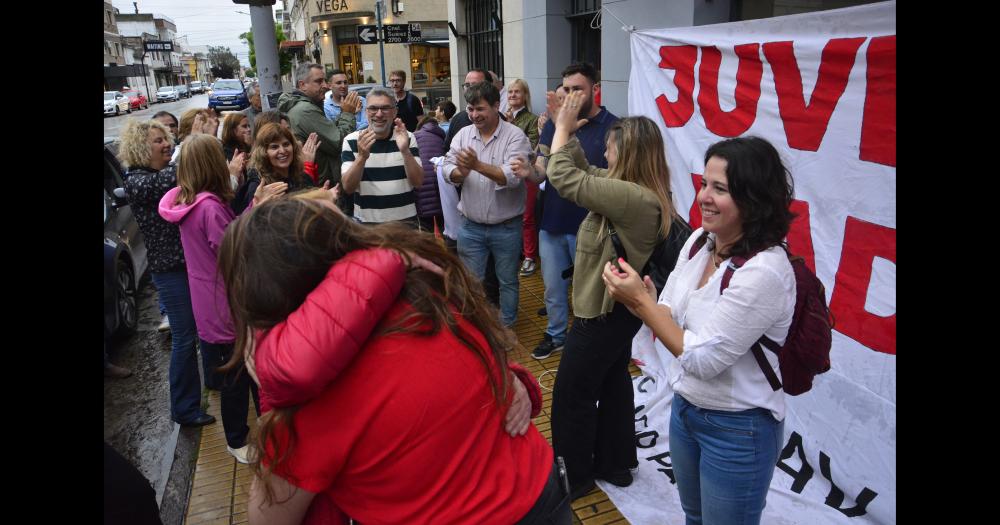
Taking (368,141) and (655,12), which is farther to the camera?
(655,12)

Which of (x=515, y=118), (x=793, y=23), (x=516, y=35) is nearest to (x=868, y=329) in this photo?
(x=793, y=23)

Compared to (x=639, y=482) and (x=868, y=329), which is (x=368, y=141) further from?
(x=868, y=329)

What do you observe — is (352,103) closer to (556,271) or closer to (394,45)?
(556,271)

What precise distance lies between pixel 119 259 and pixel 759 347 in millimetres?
5550

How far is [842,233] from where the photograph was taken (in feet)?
9.33

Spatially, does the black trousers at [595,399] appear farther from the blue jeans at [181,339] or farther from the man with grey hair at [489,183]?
the blue jeans at [181,339]

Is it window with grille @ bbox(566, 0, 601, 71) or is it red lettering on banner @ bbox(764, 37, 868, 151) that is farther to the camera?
window with grille @ bbox(566, 0, 601, 71)

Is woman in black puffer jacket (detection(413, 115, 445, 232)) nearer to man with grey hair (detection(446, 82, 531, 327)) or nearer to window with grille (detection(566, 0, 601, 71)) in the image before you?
man with grey hair (detection(446, 82, 531, 327))

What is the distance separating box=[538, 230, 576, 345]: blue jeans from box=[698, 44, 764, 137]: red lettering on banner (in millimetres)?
1159

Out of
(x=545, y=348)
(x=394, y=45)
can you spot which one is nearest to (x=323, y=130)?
(x=545, y=348)

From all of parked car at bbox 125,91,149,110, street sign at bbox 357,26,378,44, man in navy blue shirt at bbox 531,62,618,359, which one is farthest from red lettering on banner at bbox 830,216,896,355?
parked car at bbox 125,91,149,110

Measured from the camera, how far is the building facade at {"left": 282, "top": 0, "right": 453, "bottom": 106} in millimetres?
30711

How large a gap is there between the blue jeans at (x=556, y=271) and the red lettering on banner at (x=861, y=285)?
1707mm
